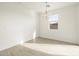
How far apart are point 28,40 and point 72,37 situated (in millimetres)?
1994

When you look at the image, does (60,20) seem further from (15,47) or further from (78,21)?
(15,47)

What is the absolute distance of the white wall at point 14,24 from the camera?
327 cm

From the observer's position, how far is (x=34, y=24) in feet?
13.9

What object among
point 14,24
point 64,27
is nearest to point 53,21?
point 64,27

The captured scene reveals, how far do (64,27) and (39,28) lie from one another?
1.20 metres

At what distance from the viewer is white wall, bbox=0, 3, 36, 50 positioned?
3.27m

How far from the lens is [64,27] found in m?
4.60

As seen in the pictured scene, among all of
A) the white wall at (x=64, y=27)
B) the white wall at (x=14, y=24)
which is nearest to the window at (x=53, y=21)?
the white wall at (x=64, y=27)

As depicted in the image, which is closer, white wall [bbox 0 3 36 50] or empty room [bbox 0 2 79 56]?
white wall [bbox 0 3 36 50]

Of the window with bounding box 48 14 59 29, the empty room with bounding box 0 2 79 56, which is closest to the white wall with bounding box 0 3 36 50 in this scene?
the empty room with bounding box 0 2 79 56

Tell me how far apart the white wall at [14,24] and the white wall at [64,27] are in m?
0.52

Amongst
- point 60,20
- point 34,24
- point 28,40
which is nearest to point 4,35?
point 28,40

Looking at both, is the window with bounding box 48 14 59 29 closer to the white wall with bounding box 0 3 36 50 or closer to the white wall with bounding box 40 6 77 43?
the white wall with bounding box 40 6 77 43

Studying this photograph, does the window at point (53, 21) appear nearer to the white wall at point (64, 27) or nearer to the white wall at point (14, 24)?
the white wall at point (64, 27)
